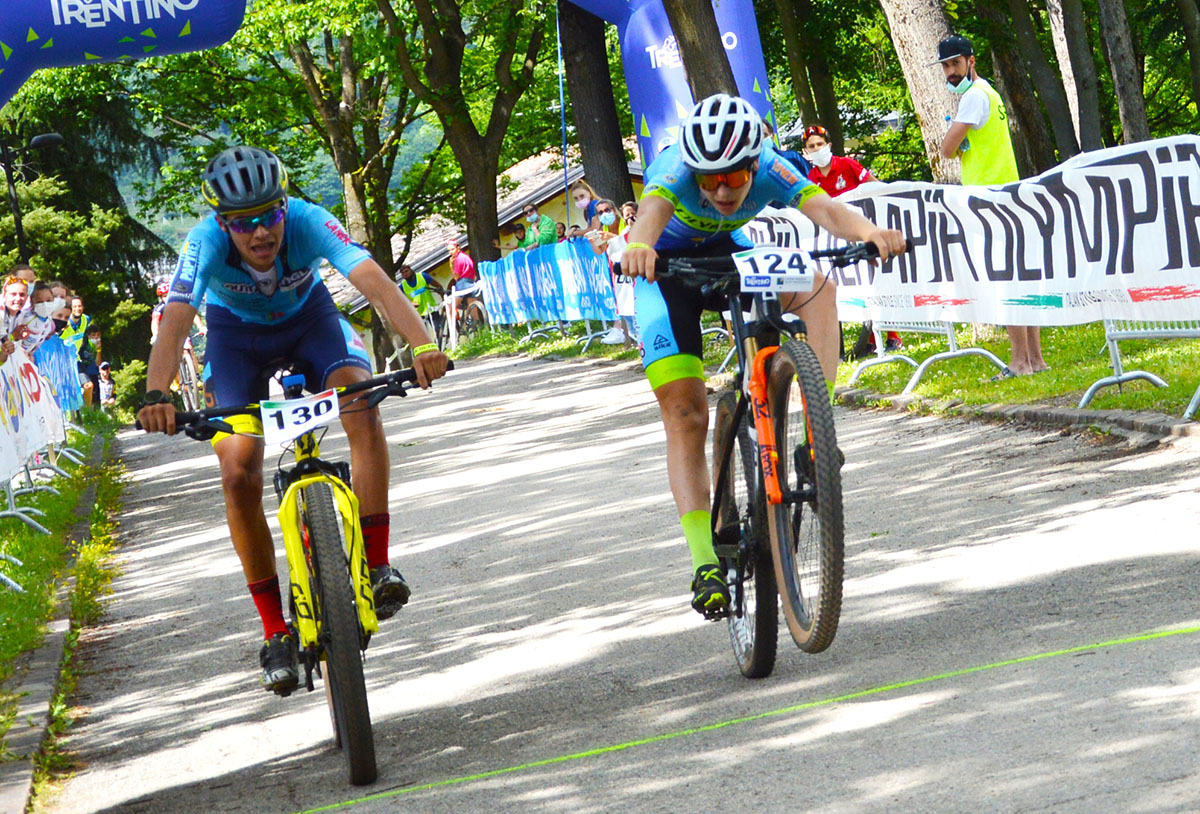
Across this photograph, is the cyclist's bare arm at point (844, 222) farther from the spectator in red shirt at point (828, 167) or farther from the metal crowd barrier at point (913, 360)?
the spectator in red shirt at point (828, 167)

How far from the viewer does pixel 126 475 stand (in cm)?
1744

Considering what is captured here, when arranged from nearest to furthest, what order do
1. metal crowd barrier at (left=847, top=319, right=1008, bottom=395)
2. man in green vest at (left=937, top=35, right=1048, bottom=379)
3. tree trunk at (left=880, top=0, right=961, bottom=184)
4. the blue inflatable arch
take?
the blue inflatable arch → man in green vest at (left=937, top=35, right=1048, bottom=379) → metal crowd barrier at (left=847, top=319, right=1008, bottom=395) → tree trunk at (left=880, top=0, right=961, bottom=184)

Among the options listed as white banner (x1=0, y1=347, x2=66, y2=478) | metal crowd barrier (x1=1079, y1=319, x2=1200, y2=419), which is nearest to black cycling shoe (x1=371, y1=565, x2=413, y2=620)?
metal crowd barrier (x1=1079, y1=319, x2=1200, y2=419)

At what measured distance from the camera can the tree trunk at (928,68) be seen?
14.5 meters

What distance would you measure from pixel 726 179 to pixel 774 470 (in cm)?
115

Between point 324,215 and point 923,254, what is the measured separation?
7473 mm

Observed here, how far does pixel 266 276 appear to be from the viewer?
5855 mm

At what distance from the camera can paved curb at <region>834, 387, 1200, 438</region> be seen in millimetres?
8570

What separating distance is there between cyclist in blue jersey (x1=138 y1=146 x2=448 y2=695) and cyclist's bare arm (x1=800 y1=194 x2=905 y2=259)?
1.60 metres

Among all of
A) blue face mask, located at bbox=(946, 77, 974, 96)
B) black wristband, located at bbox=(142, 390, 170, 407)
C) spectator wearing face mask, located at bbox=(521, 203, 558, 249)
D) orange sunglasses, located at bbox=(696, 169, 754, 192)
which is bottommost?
black wristband, located at bbox=(142, 390, 170, 407)

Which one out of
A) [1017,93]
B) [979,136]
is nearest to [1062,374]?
[979,136]

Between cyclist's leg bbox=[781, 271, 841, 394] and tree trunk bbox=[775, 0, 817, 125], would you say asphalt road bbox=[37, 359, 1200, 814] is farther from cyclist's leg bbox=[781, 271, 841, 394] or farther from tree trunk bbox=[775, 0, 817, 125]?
tree trunk bbox=[775, 0, 817, 125]

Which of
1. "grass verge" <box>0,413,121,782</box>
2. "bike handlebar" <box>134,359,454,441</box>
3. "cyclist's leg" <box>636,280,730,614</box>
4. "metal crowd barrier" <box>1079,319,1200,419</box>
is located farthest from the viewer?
"metal crowd barrier" <box>1079,319,1200,419</box>

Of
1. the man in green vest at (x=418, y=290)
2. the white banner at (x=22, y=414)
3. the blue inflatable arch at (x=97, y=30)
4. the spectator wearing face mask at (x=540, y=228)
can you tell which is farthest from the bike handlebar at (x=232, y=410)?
the man in green vest at (x=418, y=290)
